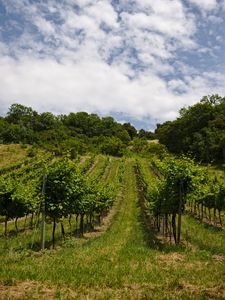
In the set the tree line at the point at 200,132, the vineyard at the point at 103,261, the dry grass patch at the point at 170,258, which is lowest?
the dry grass patch at the point at 170,258

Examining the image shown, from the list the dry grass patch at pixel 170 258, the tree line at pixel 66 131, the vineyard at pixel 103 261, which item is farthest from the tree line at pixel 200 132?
the dry grass patch at pixel 170 258

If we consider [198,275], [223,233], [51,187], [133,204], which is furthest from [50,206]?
[133,204]

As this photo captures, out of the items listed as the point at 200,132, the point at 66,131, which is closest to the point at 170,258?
the point at 200,132

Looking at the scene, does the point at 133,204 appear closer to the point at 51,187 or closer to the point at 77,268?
the point at 51,187

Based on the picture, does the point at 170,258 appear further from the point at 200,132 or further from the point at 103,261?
the point at 200,132

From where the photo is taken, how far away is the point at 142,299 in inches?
356

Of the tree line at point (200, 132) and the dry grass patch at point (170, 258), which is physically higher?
the tree line at point (200, 132)

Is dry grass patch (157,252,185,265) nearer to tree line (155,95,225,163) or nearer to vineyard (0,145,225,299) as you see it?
vineyard (0,145,225,299)

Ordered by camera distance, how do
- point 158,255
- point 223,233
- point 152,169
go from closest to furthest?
1. point 158,255
2. point 223,233
3. point 152,169

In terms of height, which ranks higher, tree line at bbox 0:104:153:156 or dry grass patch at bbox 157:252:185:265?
tree line at bbox 0:104:153:156

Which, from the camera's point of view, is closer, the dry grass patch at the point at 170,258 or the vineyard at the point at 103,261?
the vineyard at the point at 103,261

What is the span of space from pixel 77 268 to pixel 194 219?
3306 centimetres

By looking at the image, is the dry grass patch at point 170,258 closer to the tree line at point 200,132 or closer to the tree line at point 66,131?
the tree line at point 200,132

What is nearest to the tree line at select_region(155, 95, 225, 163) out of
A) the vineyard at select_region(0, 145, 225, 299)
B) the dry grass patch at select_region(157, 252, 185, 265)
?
the vineyard at select_region(0, 145, 225, 299)
